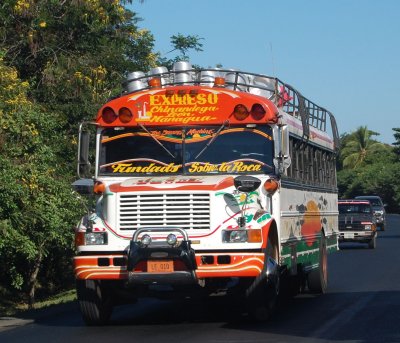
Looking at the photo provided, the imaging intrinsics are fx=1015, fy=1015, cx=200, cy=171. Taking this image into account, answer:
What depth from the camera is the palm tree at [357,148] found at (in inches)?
4545

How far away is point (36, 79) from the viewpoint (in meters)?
28.3

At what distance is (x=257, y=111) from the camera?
13555 millimetres

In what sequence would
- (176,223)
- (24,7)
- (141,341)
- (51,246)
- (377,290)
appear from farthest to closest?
(24,7), (51,246), (377,290), (176,223), (141,341)

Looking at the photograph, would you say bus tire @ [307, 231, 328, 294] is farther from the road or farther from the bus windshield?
the bus windshield

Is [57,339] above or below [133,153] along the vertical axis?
below

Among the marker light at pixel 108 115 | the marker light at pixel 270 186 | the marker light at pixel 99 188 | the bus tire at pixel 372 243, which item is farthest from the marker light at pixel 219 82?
the bus tire at pixel 372 243

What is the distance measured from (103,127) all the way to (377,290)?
720cm

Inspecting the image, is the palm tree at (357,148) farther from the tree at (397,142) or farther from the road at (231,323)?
the road at (231,323)

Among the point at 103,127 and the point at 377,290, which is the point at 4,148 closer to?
the point at 103,127

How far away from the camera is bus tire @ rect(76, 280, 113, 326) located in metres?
13.2

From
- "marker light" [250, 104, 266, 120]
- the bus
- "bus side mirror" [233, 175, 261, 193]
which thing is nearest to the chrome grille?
the bus

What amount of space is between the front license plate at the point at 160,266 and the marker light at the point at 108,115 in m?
2.38

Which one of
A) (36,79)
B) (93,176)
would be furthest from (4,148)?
(36,79)

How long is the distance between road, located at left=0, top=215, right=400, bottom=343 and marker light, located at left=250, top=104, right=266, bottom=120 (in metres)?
2.73
